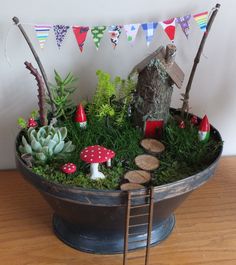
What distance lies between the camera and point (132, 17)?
90 cm

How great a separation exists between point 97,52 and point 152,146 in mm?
269

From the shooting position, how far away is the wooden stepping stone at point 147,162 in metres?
0.76

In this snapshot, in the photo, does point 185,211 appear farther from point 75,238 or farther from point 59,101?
point 59,101

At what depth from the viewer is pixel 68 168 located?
0.71 metres

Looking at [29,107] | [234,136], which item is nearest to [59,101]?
[29,107]

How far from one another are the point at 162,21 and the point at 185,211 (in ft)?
1.43

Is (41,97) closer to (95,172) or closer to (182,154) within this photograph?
(95,172)

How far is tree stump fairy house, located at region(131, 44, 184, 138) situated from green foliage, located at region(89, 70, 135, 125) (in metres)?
0.03

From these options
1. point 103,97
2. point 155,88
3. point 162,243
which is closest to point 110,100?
point 103,97

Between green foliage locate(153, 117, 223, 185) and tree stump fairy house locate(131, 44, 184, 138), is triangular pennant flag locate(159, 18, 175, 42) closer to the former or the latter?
tree stump fairy house locate(131, 44, 184, 138)

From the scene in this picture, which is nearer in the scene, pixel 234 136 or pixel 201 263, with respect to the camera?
pixel 201 263

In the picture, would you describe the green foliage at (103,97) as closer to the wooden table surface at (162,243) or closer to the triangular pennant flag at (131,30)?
the triangular pennant flag at (131,30)

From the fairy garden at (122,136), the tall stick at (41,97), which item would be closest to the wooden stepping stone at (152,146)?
the fairy garden at (122,136)

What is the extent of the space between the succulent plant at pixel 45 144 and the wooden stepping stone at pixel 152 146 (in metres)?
0.15
